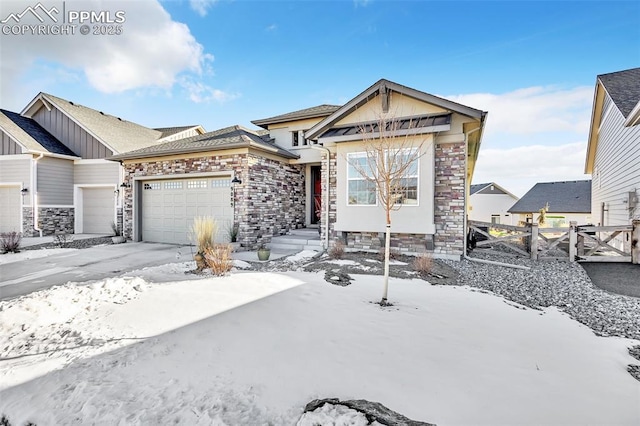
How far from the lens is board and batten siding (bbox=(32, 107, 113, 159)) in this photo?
14.1 meters

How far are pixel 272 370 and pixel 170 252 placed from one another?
8117mm

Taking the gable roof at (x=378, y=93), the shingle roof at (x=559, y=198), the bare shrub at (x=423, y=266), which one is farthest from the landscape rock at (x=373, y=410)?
the shingle roof at (x=559, y=198)

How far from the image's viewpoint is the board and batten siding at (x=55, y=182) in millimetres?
13285

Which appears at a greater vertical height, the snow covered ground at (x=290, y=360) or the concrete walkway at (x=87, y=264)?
the snow covered ground at (x=290, y=360)

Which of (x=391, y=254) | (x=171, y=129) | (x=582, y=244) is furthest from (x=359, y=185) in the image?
(x=171, y=129)

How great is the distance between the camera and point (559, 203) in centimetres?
2388

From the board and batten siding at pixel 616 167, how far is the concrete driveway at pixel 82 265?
1434cm

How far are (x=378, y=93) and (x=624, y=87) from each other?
10271 mm

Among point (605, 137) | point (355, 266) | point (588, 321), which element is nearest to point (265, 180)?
point (355, 266)

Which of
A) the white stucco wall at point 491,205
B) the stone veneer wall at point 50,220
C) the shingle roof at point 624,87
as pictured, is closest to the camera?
the shingle roof at point 624,87

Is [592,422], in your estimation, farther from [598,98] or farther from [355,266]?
[598,98]

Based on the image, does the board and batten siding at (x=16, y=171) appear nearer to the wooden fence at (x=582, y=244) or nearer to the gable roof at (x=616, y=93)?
the wooden fence at (x=582, y=244)

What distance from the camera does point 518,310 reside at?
14.6ft

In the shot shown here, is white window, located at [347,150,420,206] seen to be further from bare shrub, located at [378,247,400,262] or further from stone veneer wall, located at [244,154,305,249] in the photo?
stone veneer wall, located at [244,154,305,249]
